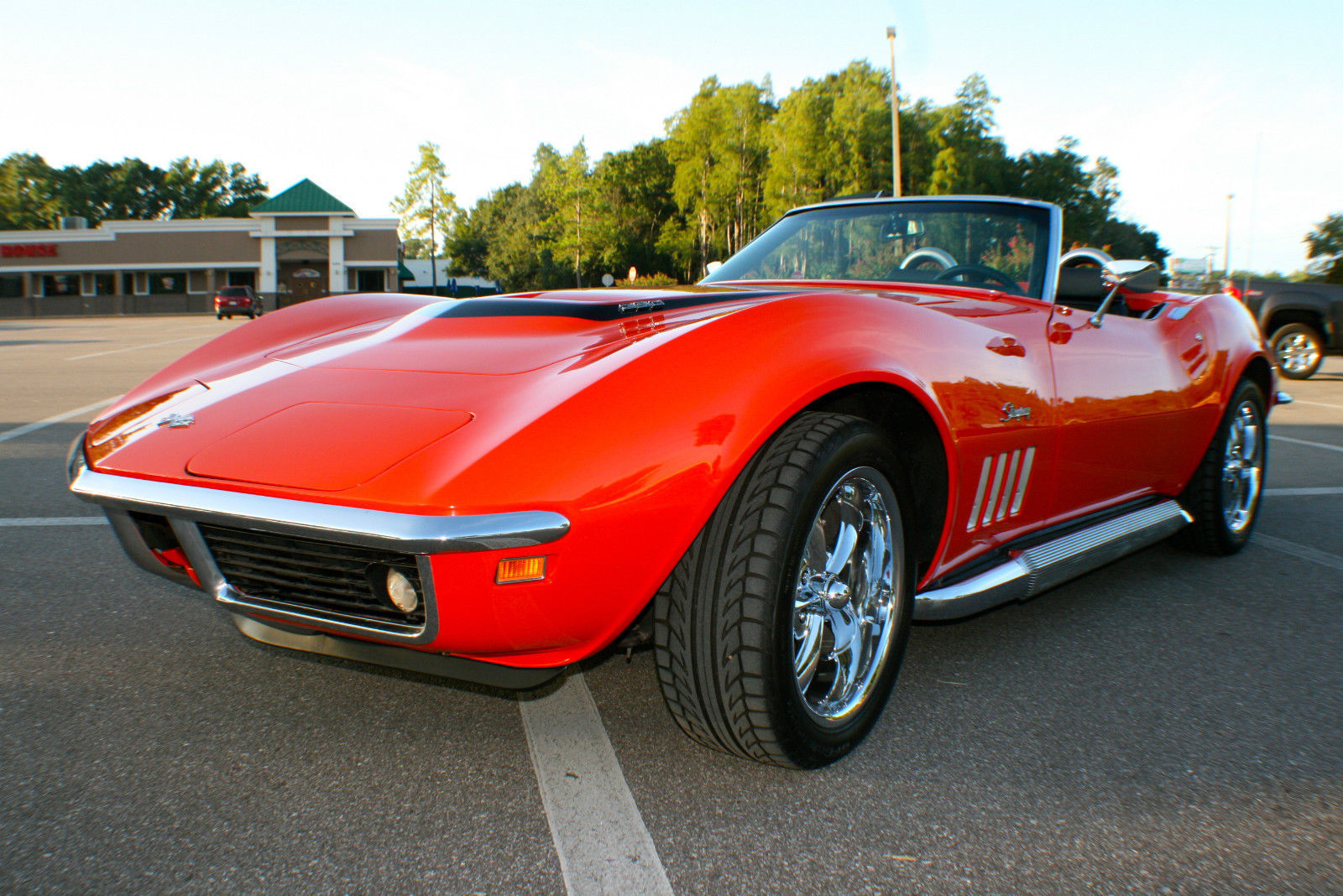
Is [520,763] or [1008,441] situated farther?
[1008,441]

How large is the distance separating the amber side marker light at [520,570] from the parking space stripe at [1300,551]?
3.57 m

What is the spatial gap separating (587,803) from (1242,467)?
337cm

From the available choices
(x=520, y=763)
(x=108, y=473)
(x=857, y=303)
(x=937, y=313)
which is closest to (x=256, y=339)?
(x=108, y=473)

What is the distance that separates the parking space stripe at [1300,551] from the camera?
3.92 m

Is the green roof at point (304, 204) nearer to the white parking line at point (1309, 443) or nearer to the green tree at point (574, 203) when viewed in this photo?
the green tree at point (574, 203)

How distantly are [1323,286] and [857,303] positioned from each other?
13.4 m

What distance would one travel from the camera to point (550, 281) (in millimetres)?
75375

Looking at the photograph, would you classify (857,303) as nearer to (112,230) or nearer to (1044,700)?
(1044,700)

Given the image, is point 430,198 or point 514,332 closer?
point 514,332

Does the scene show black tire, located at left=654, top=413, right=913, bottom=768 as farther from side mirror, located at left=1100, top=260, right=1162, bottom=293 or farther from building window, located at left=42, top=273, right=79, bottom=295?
building window, located at left=42, top=273, right=79, bottom=295

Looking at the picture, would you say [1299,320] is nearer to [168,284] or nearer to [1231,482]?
[1231,482]

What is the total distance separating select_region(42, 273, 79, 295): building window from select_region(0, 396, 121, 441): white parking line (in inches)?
2169

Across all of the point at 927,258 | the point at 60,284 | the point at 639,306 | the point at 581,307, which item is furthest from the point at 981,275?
the point at 60,284

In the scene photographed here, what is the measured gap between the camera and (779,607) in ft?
6.11
